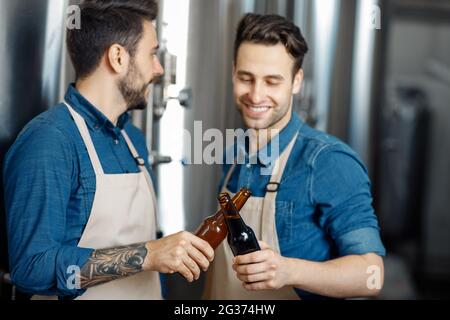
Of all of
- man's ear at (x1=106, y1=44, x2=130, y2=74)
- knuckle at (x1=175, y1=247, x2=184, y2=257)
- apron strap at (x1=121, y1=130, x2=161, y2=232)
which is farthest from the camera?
apron strap at (x1=121, y1=130, x2=161, y2=232)

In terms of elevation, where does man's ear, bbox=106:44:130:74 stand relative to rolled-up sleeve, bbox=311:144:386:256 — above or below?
above

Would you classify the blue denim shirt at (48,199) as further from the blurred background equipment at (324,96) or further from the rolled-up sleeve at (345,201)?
the rolled-up sleeve at (345,201)

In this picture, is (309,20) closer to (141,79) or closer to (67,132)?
(141,79)

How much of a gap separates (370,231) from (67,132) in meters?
0.53

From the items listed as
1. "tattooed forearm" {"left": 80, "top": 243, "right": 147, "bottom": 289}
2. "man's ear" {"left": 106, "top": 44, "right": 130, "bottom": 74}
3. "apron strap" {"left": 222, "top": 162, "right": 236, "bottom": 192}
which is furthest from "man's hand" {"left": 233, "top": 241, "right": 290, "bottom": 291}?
"man's ear" {"left": 106, "top": 44, "right": 130, "bottom": 74}

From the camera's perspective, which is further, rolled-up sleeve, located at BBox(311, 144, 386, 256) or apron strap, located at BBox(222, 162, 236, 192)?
apron strap, located at BBox(222, 162, 236, 192)

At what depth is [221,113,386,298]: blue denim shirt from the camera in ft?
3.50

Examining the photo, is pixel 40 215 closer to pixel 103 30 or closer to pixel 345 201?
pixel 103 30

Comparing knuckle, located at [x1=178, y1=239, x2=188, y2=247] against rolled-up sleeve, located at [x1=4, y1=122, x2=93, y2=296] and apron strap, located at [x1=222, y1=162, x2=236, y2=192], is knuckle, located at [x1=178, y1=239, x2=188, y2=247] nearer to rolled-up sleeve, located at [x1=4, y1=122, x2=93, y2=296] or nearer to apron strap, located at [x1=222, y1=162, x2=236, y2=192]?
rolled-up sleeve, located at [x1=4, y1=122, x2=93, y2=296]

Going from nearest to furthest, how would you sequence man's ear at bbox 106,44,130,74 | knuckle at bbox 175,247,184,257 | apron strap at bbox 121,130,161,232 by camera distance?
knuckle at bbox 175,247,184,257
man's ear at bbox 106,44,130,74
apron strap at bbox 121,130,161,232

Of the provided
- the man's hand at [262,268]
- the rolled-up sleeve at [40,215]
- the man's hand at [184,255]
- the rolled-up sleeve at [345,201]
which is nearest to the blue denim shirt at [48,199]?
the rolled-up sleeve at [40,215]

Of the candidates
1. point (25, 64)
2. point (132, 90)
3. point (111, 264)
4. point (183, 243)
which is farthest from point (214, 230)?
point (25, 64)

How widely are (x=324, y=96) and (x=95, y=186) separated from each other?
129 centimetres
